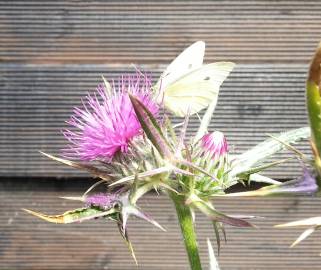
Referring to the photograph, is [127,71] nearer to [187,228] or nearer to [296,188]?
[187,228]

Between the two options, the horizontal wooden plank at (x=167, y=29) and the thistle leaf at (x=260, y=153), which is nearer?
the thistle leaf at (x=260, y=153)

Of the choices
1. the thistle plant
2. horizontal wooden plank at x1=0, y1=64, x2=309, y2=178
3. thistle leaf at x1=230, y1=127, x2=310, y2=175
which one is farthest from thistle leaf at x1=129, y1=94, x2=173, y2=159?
horizontal wooden plank at x1=0, y1=64, x2=309, y2=178

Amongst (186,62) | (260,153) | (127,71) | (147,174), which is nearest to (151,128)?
(147,174)

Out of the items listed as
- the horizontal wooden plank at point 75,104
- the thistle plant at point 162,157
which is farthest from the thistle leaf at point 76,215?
the horizontal wooden plank at point 75,104

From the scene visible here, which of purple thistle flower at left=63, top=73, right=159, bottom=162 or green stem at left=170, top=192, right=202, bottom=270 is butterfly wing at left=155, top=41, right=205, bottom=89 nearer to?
purple thistle flower at left=63, top=73, right=159, bottom=162

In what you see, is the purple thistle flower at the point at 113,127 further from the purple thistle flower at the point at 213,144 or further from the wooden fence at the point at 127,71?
the wooden fence at the point at 127,71

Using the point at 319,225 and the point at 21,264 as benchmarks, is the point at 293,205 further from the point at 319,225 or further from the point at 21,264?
the point at 319,225
